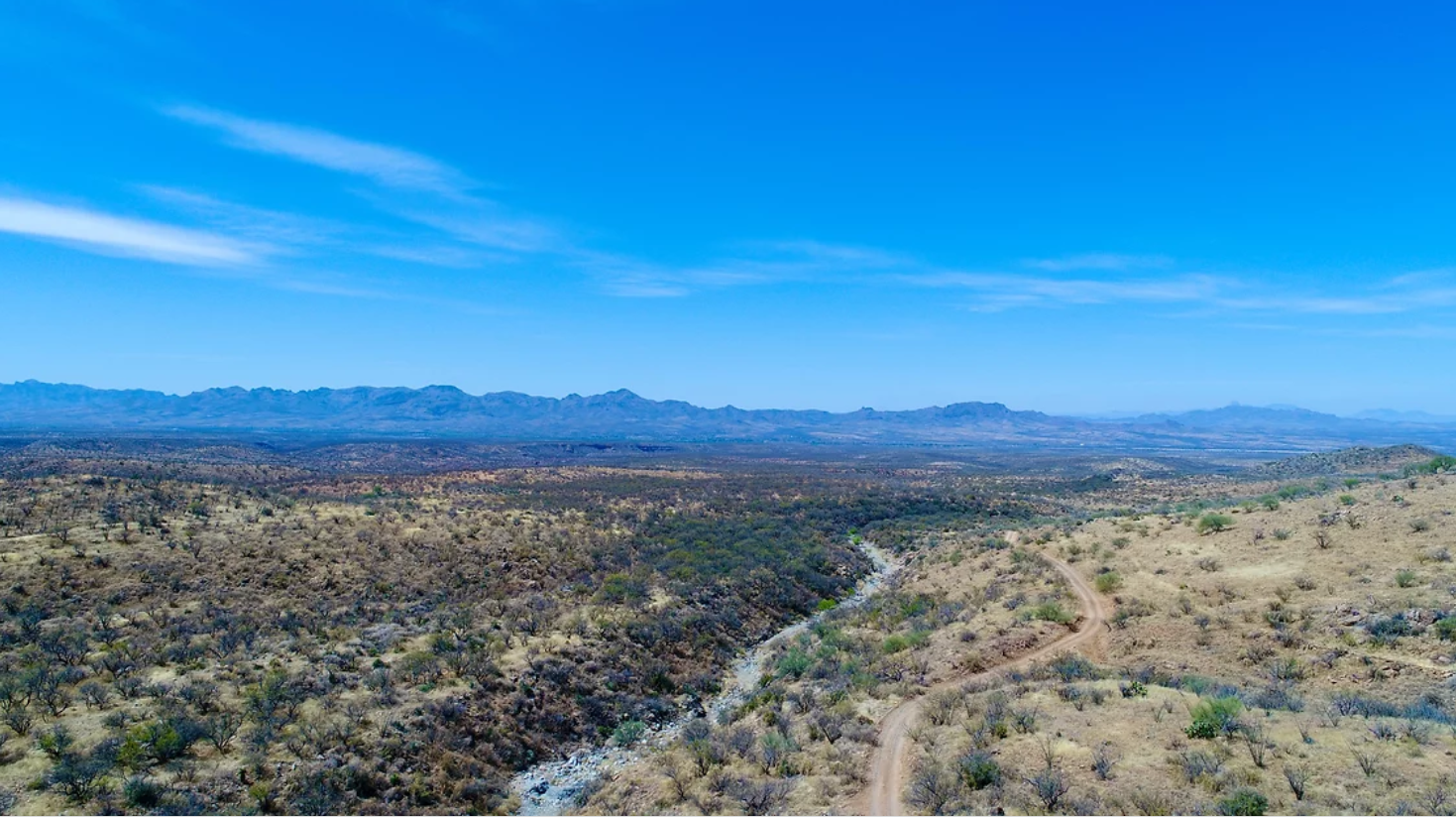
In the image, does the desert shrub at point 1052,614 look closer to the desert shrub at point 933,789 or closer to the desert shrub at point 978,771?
the desert shrub at point 978,771

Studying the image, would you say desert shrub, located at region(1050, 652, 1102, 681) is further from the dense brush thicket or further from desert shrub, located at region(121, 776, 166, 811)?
desert shrub, located at region(121, 776, 166, 811)

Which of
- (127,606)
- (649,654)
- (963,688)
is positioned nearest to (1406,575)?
Answer: (963,688)

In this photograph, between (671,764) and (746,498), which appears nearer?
(671,764)

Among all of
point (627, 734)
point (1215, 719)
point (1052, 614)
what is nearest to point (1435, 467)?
point (1052, 614)

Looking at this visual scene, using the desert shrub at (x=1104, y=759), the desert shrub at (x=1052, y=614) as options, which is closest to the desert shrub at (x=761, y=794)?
the desert shrub at (x=1104, y=759)

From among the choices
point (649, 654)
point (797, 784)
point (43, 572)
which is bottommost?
point (649, 654)

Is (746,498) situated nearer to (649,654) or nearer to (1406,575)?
(649,654)

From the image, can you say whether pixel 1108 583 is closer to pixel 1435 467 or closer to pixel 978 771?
pixel 978 771
